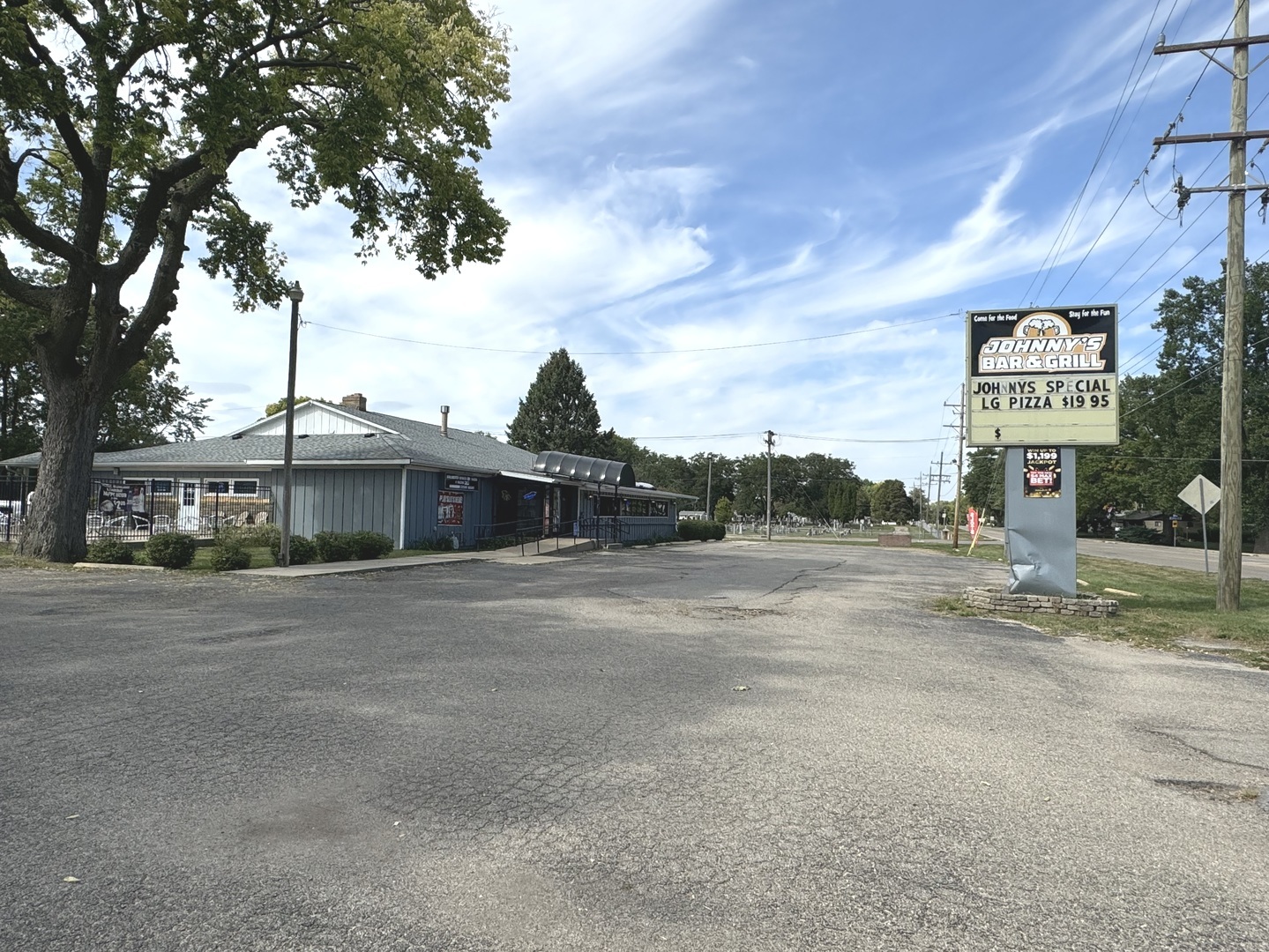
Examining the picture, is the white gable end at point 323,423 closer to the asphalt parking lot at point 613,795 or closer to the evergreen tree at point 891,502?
the asphalt parking lot at point 613,795

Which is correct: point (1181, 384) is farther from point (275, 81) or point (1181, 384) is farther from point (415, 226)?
point (275, 81)

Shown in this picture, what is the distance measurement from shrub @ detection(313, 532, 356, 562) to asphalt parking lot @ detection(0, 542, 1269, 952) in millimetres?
10114

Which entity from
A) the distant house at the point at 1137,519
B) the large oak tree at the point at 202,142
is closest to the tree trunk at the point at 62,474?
the large oak tree at the point at 202,142

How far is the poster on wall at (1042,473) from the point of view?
1428 cm

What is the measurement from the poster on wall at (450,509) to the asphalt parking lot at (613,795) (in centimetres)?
1767

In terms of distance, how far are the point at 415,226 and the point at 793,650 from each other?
50.6ft

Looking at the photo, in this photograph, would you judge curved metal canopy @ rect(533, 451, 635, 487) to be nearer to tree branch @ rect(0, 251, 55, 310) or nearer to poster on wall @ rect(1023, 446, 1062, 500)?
tree branch @ rect(0, 251, 55, 310)

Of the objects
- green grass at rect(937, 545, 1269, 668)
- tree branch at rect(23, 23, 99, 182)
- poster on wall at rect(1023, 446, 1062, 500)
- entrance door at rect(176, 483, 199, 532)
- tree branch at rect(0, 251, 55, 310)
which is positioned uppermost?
tree branch at rect(23, 23, 99, 182)

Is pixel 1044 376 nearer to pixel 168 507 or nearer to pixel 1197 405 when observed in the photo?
pixel 168 507

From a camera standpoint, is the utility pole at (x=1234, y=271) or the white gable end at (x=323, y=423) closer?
the utility pole at (x=1234, y=271)

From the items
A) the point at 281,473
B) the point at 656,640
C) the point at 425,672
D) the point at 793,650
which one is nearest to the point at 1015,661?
the point at 793,650

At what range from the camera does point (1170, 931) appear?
3.12 m

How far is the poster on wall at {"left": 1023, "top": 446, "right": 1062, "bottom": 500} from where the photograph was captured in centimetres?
1428

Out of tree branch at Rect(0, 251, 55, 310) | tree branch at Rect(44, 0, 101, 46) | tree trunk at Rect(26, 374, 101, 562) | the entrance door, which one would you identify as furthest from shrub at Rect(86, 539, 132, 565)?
the entrance door
